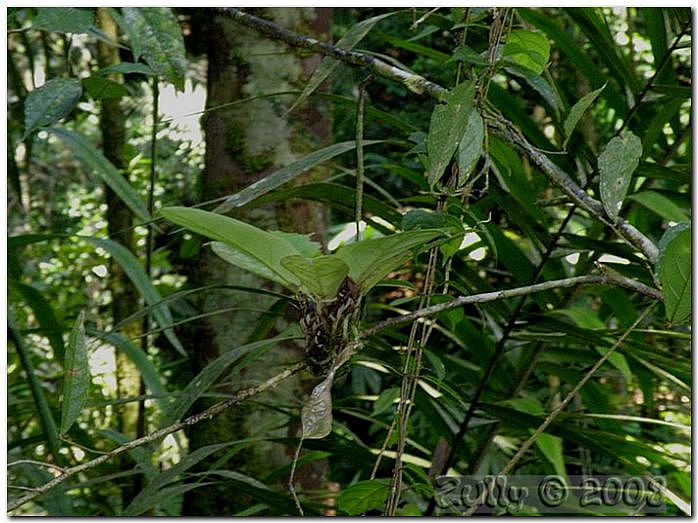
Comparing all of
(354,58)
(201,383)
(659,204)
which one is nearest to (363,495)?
(201,383)

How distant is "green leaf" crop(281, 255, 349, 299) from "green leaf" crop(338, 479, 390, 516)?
152 millimetres

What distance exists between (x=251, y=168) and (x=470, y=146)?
16.6 inches

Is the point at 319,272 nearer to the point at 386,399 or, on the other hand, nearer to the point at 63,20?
the point at 63,20

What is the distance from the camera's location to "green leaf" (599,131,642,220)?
41 centimetres

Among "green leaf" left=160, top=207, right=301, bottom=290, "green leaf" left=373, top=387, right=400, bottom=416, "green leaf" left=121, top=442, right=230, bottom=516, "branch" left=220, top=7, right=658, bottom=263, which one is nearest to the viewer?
"green leaf" left=160, top=207, right=301, bottom=290

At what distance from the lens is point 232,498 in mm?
791

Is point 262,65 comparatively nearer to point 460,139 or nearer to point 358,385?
point 460,139

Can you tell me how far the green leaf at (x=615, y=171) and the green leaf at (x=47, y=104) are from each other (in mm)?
255

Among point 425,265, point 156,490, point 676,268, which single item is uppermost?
point 676,268

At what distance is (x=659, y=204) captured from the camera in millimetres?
702

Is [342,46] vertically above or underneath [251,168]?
above

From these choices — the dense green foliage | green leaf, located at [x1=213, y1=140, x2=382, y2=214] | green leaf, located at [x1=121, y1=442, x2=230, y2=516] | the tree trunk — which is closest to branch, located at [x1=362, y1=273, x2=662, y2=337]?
the dense green foliage

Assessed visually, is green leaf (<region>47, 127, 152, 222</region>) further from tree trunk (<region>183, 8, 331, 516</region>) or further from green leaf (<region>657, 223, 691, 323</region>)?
green leaf (<region>657, 223, 691, 323</region>)

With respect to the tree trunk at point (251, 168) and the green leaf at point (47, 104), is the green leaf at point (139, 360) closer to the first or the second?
the tree trunk at point (251, 168)
